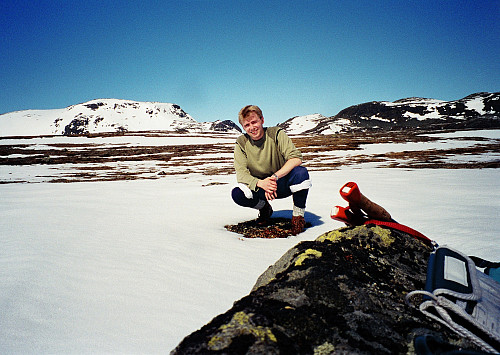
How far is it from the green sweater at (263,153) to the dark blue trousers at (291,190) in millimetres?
151

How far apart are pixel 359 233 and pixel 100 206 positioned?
5.10 m

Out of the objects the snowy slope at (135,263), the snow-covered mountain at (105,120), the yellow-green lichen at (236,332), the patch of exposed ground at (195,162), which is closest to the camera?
the yellow-green lichen at (236,332)

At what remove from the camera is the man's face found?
3.31 meters

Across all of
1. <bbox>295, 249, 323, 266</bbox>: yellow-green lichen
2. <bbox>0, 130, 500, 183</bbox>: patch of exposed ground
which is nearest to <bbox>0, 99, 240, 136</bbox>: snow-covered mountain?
<bbox>0, 130, 500, 183</bbox>: patch of exposed ground

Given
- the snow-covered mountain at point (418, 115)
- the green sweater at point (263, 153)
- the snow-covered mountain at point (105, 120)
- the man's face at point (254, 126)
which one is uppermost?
the snow-covered mountain at point (105, 120)

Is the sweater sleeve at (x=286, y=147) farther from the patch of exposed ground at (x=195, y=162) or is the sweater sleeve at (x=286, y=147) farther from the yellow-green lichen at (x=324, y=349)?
the patch of exposed ground at (x=195, y=162)

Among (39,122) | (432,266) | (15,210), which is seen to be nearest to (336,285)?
(432,266)

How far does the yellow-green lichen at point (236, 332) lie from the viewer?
89 cm

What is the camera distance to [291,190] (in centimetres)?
349

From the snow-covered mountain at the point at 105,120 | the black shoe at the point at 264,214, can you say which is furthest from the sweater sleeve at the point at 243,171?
the snow-covered mountain at the point at 105,120

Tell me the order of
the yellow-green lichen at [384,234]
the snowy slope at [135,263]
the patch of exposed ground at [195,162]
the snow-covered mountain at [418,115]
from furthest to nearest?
the snow-covered mountain at [418,115] → the patch of exposed ground at [195,162] → the yellow-green lichen at [384,234] → the snowy slope at [135,263]

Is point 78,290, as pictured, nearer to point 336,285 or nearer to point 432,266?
point 336,285

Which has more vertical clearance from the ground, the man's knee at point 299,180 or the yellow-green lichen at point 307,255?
the man's knee at point 299,180

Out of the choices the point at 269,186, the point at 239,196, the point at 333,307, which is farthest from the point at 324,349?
the point at 239,196
